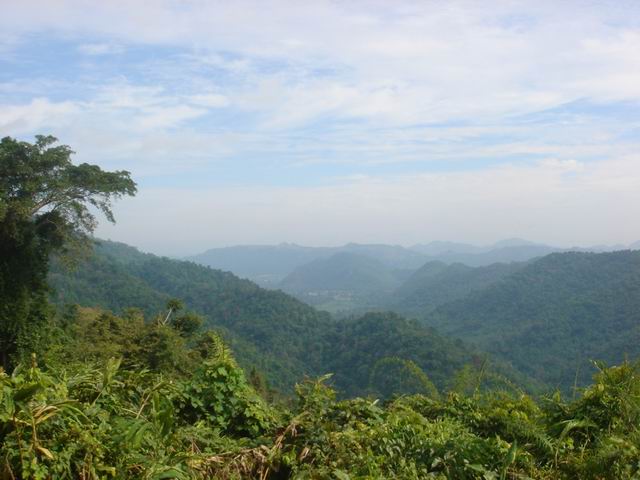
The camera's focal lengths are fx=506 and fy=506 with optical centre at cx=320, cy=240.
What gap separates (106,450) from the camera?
2037mm

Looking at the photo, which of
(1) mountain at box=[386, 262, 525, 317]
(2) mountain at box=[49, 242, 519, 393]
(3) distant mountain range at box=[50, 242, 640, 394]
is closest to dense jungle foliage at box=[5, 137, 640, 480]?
(3) distant mountain range at box=[50, 242, 640, 394]

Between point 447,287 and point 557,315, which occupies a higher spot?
point 557,315

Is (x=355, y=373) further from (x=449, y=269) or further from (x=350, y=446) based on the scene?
(x=449, y=269)

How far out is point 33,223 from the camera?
16375 mm

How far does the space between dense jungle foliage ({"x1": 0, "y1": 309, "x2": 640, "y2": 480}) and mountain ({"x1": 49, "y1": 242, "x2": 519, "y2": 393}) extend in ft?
126

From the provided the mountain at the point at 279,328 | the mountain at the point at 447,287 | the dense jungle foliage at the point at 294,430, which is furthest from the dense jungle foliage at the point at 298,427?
the mountain at the point at 447,287

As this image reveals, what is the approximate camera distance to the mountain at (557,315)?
5694 cm

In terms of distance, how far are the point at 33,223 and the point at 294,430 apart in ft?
53.8

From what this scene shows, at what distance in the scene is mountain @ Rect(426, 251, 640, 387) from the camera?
2242 inches

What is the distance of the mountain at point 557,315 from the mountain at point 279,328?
11.8 m

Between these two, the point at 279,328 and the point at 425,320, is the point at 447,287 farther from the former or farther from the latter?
the point at 279,328

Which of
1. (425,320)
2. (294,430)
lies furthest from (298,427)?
(425,320)

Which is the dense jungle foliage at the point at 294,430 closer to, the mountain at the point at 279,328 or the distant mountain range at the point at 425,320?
the distant mountain range at the point at 425,320

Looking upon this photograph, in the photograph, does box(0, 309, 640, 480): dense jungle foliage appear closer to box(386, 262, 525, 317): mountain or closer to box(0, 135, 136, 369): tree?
box(0, 135, 136, 369): tree
